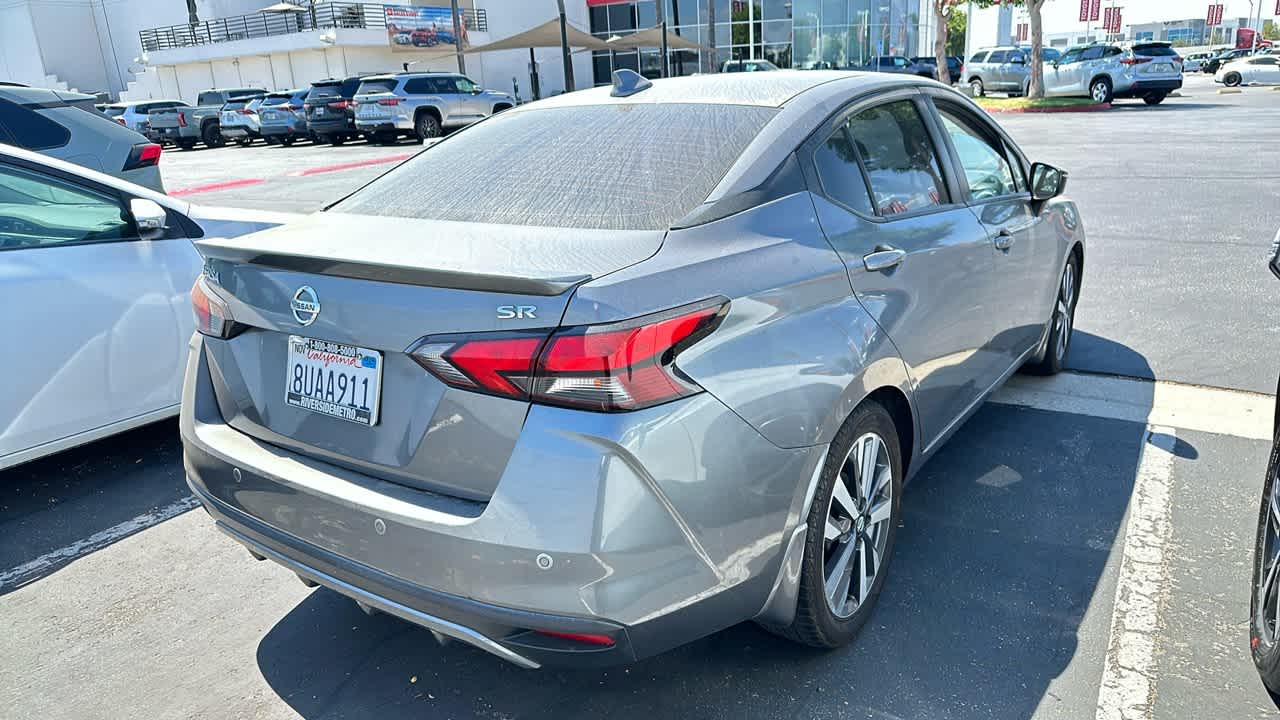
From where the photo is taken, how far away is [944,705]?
2.52m

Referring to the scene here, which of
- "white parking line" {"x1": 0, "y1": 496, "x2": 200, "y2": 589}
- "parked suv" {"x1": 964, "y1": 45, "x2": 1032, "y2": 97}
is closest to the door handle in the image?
"white parking line" {"x1": 0, "y1": 496, "x2": 200, "y2": 589}

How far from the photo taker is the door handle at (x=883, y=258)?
8.98ft

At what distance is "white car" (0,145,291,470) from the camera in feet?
12.3

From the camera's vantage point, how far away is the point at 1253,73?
125ft

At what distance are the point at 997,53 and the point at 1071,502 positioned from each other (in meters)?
35.7

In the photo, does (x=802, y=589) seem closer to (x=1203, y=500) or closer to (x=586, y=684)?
(x=586, y=684)

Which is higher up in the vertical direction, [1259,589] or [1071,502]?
[1259,589]

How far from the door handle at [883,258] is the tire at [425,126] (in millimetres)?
23478

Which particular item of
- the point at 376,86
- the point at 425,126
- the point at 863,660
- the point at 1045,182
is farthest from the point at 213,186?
the point at 863,660

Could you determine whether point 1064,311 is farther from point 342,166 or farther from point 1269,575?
point 342,166

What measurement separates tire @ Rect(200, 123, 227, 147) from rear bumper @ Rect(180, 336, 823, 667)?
3113 cm

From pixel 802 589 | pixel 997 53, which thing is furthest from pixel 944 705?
pixel 997 53

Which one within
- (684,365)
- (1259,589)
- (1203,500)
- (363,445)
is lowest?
(1203,500)

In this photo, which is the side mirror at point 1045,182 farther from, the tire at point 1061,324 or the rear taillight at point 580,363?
the rear taillight at point 580,363
